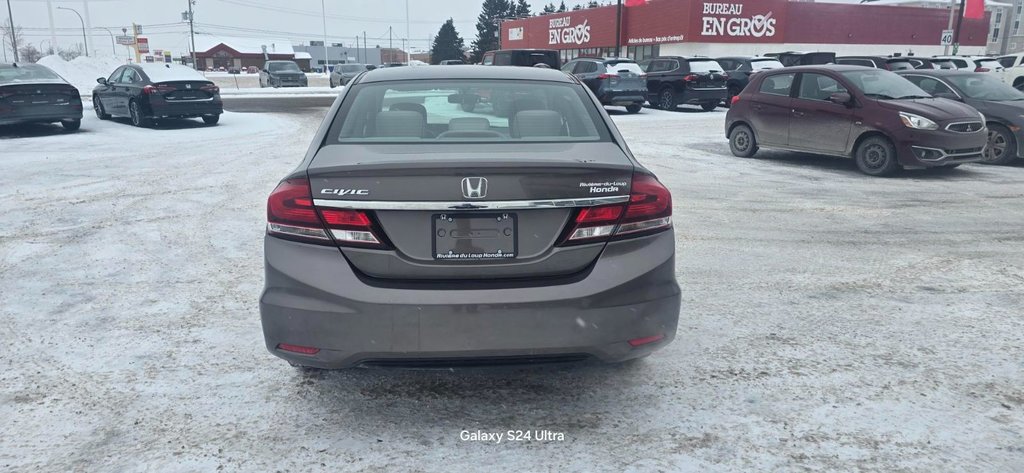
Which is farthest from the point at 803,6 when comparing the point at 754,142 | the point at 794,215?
the point at 794,215

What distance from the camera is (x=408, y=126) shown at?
3.79 meters

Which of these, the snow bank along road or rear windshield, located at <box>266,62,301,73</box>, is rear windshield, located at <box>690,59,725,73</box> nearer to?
the snow bank along road

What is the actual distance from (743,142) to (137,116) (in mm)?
13080

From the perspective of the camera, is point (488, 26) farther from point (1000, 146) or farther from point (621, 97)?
point (1000, 146)

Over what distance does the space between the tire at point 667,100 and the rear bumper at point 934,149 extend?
13913 mm

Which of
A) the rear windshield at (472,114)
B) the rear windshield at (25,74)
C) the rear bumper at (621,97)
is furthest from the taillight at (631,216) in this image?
the rear bumper at (621,97)

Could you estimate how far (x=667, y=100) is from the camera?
2405 centimetres

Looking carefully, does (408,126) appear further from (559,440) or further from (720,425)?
(720,425)

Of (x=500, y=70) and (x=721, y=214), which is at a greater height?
(x=500, y=70)

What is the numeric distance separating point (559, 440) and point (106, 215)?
6.36m

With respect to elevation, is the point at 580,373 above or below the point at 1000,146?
below

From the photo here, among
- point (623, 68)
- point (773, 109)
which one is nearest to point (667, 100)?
point (623, 68)

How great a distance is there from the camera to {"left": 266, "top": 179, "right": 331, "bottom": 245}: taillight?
3.05m

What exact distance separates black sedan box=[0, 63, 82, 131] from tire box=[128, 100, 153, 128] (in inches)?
46.0
